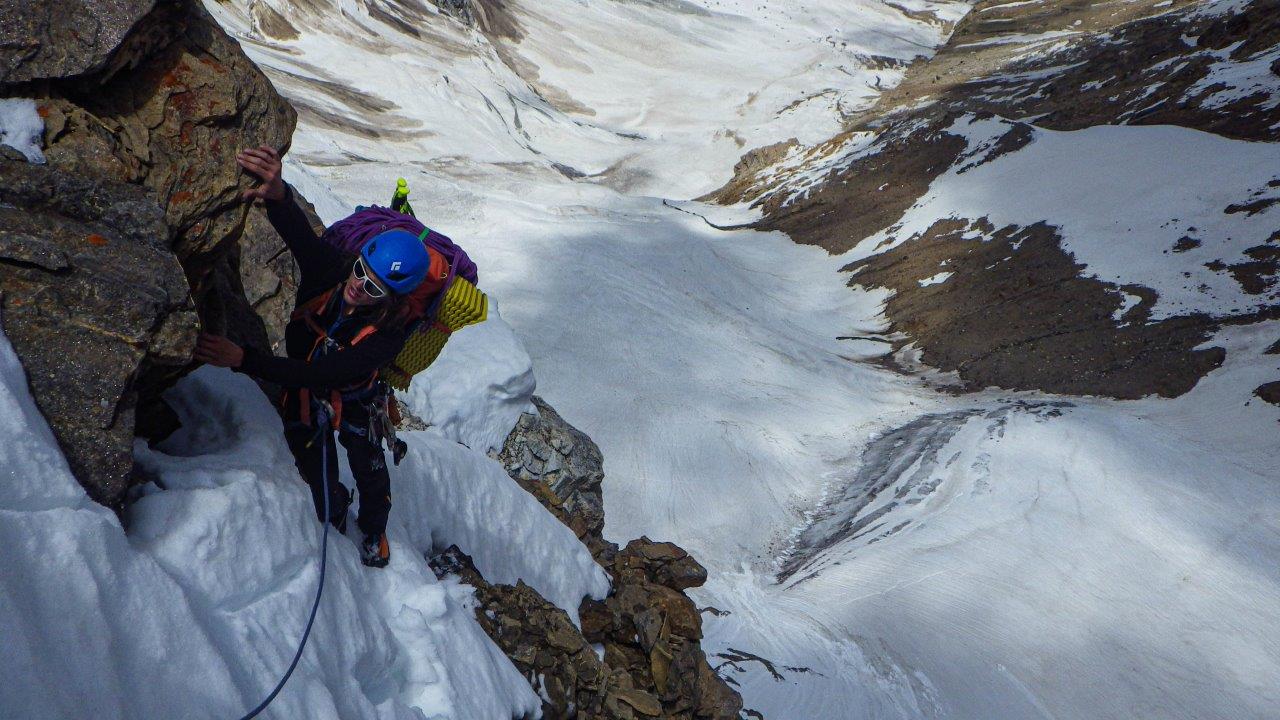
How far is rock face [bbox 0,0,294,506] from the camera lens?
2.82m

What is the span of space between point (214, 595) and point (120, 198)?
1.64 m

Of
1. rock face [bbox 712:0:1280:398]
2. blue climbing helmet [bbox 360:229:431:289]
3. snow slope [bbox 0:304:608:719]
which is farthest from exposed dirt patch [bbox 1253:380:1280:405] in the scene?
blue climbing helmet [bbox 360:229:431:289]

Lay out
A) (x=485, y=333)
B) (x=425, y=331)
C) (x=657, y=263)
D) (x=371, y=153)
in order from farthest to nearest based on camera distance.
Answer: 1. (x=371, y=153)
2. (x=657, y=263)
3. (x=485, y=333)
4. (x=425, y=331)

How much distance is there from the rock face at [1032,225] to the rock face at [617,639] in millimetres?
12052

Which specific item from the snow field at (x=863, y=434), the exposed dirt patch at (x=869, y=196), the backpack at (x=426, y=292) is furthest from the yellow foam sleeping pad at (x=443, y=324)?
the exposed dirt patch at (x=869, y=196)

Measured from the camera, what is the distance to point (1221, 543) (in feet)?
35.2

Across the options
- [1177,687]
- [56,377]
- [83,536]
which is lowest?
[1177,687]

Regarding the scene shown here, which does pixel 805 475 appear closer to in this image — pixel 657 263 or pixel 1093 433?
pixel 1093 433

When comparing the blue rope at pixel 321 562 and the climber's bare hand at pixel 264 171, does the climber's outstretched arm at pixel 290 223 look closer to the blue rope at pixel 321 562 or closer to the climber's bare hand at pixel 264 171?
the climber's bare hand at pixel 264 171

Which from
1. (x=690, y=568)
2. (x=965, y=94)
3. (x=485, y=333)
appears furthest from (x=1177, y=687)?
(x=965, y=94)

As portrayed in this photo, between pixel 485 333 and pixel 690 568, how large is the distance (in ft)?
15.3

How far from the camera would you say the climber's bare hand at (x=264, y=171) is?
3.68 metres

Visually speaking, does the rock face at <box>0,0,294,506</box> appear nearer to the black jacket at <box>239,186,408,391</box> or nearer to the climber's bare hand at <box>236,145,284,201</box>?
the climber's bare hand at <box>236,145,284,201</box>

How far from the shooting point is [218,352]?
3.26 metres
